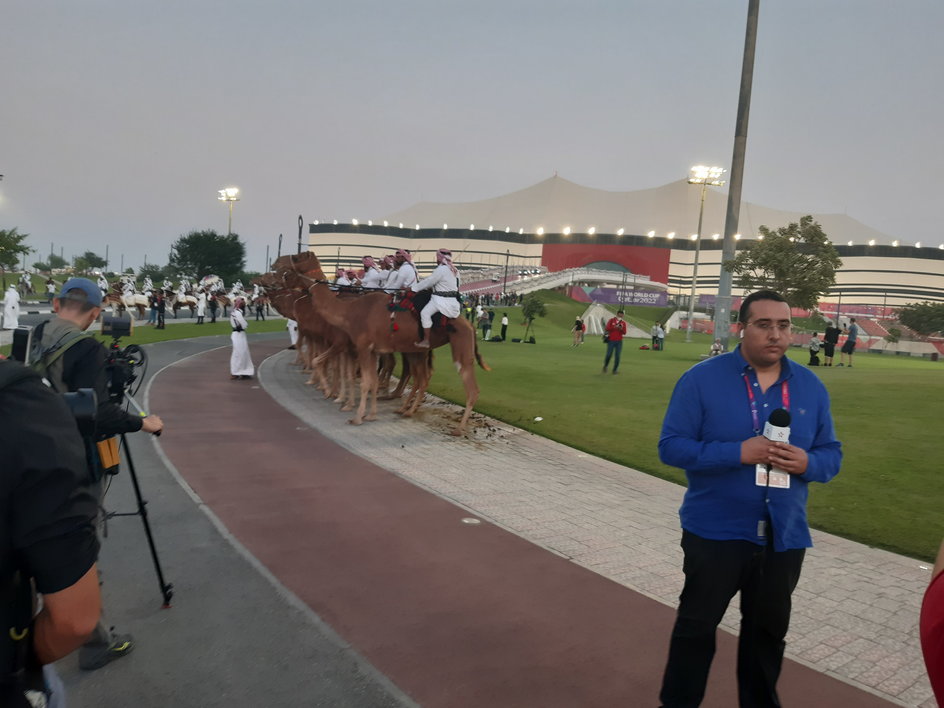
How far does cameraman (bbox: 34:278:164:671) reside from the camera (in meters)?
3.45

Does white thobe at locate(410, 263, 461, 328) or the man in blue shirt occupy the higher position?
white thobe at locate(410, 263, 461, 328)

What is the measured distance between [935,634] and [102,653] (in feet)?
13.5

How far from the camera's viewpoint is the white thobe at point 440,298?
11.3m

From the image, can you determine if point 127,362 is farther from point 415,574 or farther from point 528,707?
point 528,707

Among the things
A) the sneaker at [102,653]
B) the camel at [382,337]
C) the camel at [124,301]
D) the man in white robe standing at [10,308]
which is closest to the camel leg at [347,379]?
the camel at [382,337]

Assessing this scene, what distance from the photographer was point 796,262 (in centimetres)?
3011

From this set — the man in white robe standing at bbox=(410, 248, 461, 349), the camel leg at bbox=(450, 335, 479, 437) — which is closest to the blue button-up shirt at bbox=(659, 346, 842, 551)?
the camel leg at bbox=(450, 335, 479, 437)

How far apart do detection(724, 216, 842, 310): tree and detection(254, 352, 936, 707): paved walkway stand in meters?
23.8

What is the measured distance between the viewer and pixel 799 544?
287cm

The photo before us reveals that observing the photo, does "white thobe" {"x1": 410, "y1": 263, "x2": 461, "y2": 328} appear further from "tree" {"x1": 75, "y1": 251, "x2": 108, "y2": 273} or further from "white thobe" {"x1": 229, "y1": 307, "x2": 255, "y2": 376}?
"tree" {"x1": 75, "y1": 251, "x2": 108, "y2": 273}

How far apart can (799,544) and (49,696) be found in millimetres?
2886

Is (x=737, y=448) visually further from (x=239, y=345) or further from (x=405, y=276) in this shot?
(x=239, y=345)

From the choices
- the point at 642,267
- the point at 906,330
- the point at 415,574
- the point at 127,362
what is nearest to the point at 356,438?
the point at 415,574

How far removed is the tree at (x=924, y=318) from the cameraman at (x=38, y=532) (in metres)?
60.3
